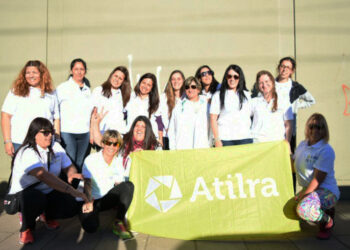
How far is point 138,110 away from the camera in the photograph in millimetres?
4664

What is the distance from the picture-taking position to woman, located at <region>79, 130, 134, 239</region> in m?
3.50

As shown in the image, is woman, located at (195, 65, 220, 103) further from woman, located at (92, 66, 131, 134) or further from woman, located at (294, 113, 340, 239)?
woman, located at (294, 113, 340, 239)

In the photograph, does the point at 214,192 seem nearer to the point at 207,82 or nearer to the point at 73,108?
the point at 207,82

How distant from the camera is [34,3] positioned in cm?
578

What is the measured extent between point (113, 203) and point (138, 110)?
151 cm

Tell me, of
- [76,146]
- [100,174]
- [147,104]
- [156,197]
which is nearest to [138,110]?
[147,104]

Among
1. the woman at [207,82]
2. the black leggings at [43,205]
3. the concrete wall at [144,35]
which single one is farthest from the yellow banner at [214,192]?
the concrete wall at [144,35]

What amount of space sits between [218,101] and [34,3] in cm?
385

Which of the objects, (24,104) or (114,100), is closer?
(24,104)

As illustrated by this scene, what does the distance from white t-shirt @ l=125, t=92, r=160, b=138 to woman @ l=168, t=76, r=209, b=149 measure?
35 cm

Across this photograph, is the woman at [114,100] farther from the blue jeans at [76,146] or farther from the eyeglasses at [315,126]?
the eyeglasses at [315,126]

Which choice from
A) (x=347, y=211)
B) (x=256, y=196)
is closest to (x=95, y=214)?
(x=256, y=196)

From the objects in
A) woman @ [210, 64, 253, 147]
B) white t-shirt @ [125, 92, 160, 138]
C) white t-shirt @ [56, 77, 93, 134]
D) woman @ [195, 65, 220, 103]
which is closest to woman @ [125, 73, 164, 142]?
white t-shirt @ [125, 92, 160, 138]

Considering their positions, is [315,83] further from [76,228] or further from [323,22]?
[76,228]
